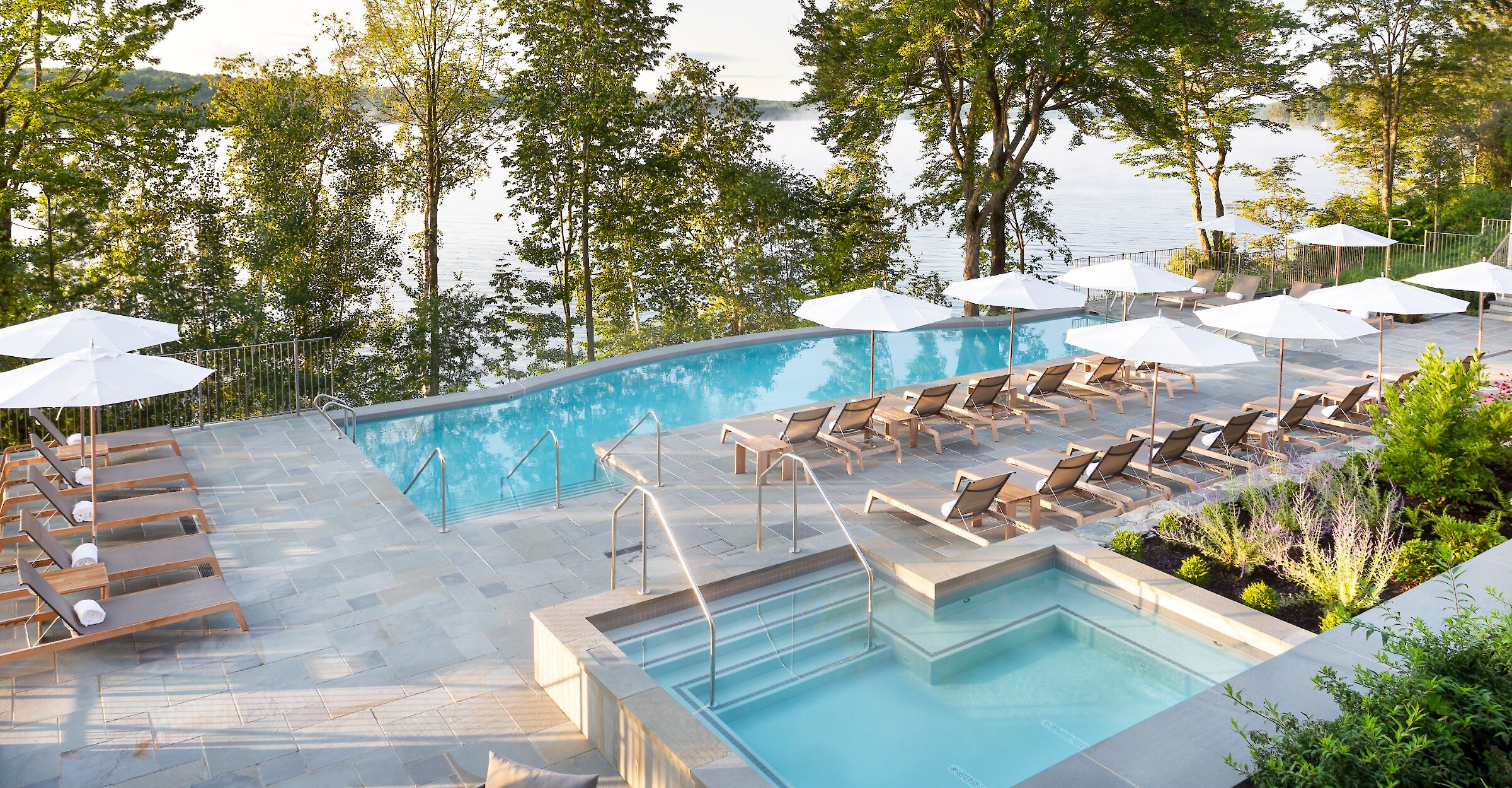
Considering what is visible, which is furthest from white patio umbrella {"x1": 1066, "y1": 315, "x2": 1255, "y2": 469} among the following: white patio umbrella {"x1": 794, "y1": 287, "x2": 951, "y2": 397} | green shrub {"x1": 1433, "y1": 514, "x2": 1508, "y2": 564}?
green shrub {"x1": 1433, "y1": 514, "x2": 1508, "y2": 564}

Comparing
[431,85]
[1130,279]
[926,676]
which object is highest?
[431,85]

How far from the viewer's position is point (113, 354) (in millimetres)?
8500

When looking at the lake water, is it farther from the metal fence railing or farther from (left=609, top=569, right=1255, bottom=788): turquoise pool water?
(left=609, top=569, right=1255, bottom=788): turquoise pool water

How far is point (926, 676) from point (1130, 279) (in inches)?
359

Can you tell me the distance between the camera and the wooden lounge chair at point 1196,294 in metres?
20.3

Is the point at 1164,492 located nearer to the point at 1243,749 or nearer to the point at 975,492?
the point at 975,492

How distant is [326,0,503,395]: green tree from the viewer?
23938 millimetres

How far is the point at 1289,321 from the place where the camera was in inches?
419

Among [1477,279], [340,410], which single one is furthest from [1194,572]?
[340,410]

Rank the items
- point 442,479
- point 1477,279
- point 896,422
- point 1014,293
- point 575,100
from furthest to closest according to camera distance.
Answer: point 575,100 < point 1014,293 < point 1477,279 < point 896,422 < point 442,479

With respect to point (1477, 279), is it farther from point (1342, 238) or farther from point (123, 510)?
point (123, 510)

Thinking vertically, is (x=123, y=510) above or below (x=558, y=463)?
below

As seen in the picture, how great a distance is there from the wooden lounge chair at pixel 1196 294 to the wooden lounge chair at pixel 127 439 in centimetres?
1786

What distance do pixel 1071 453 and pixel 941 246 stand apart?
63.1 meters
